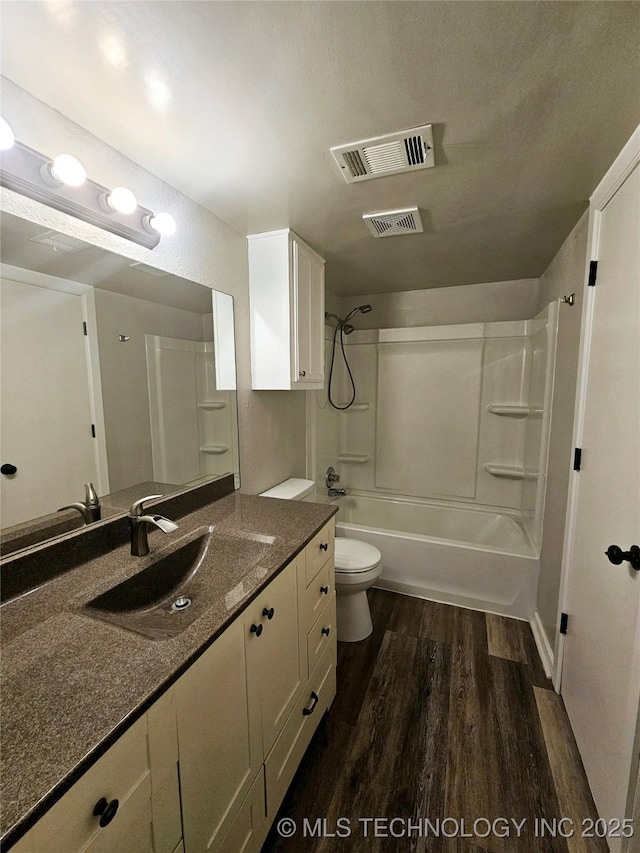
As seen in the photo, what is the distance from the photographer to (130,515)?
118cm

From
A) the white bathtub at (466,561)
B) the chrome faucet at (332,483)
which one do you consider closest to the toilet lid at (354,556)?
the white bathtub at (466,561)

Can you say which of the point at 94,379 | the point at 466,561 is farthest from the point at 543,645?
the point at 94,379

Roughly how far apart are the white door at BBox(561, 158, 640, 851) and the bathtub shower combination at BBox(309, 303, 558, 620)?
0.73 meters

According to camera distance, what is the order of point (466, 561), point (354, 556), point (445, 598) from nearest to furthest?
point (354, 556), point (466, 561), point (445, 598)

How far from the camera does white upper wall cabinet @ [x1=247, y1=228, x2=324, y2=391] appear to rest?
1854mm

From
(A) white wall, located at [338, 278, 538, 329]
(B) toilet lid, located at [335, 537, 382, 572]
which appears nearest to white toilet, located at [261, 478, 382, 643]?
(B) toilet lid, located at [335, 537, 382, 572]

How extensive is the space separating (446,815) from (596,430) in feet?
4.85

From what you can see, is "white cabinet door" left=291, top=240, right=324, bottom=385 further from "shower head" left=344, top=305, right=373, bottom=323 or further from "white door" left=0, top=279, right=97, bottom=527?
"white door" left=0, top=279, right=97, bottom=527

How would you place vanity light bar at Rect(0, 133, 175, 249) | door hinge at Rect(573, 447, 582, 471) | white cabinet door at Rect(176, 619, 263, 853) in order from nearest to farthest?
white cabinet door at Rect(176, 619, 263, 853)
vanity light bar at Rect(0, 133, 175, 249)
door hinge at Rect(573, 447, 582, 471)

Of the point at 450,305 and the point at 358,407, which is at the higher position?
the point at 450,305

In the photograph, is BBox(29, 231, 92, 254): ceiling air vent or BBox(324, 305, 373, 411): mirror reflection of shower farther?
BBox(324, 305, 373, 411): mirror reflection of shower

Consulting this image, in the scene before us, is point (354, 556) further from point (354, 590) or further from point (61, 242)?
point (61, 242)

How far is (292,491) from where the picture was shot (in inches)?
86.8

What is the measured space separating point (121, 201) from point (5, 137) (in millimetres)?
314
